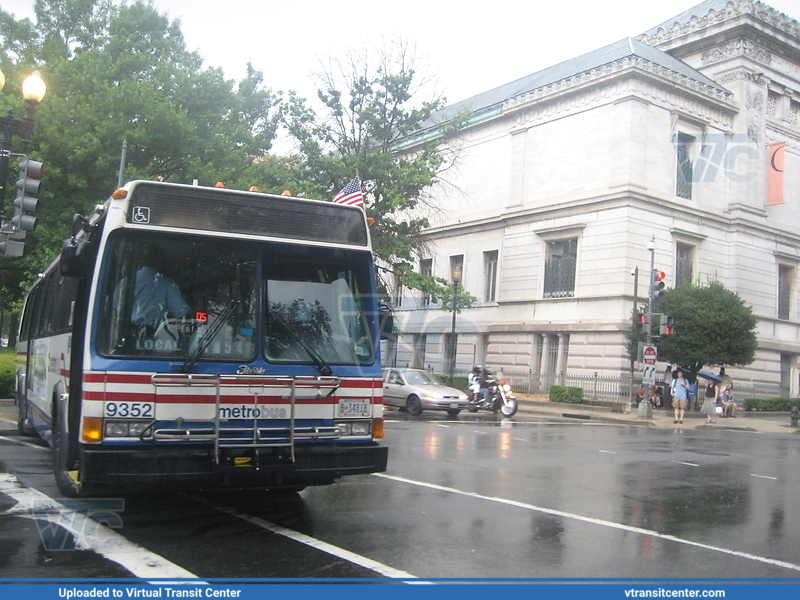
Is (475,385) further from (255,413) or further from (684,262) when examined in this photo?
(255,413)

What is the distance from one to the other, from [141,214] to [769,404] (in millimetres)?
35727

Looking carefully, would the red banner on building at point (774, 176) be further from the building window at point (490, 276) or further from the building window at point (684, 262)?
the building window at point (490, 276)

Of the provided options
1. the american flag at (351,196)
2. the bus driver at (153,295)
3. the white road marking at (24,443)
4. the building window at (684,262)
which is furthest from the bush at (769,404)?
the bus driver at (153,295)

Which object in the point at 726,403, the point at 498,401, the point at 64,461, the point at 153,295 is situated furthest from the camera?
the point at 726,403

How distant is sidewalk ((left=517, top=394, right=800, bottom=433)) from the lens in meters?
27.1

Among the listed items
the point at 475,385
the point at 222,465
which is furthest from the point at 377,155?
the point at 222,465

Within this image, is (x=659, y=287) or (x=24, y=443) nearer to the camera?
(x=24, y=443)

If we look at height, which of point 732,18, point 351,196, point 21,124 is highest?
point 732,18

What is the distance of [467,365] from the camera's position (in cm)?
4269

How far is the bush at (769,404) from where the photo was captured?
118ft

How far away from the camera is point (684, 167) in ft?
124

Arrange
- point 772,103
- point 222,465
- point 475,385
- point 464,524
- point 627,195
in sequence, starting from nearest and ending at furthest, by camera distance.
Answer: point 222,465 < point 464,524 < point 475,385 < point 627,195 < point 772,103

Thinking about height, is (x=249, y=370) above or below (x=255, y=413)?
above

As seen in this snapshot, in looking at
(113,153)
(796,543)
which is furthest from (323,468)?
(113,153)
